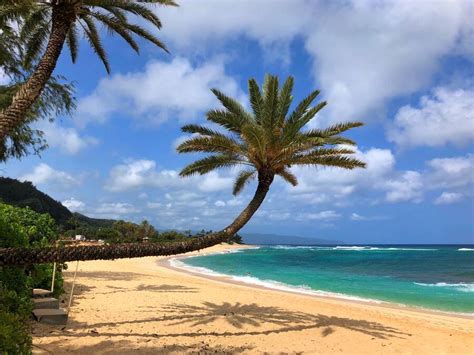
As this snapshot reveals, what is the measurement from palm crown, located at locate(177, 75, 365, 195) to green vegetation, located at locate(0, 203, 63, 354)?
4.62 metres

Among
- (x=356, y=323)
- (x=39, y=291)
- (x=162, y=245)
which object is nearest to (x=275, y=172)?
(x=162, y=245)

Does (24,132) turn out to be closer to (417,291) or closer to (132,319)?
(132,319)

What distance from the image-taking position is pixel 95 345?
30.2ft

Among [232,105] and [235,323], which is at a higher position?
[232,105]

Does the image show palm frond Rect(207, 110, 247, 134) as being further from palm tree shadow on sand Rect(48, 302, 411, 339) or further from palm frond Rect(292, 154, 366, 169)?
palm tree shadow on sand Rect(48, 302, 411, 339)

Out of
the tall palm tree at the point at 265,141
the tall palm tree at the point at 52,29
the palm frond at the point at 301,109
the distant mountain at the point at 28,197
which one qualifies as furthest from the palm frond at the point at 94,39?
the distant mountain at the point at 28,197

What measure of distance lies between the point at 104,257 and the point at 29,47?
7.86 m

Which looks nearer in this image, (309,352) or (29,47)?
(309,352)

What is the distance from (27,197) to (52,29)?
260ft

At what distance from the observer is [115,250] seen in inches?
288

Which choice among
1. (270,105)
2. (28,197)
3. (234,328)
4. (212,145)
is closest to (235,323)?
(234,328)

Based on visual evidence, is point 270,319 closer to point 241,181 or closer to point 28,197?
point 241,181

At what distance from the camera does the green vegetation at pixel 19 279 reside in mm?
5887

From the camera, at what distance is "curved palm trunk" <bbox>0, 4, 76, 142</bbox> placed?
771cm
